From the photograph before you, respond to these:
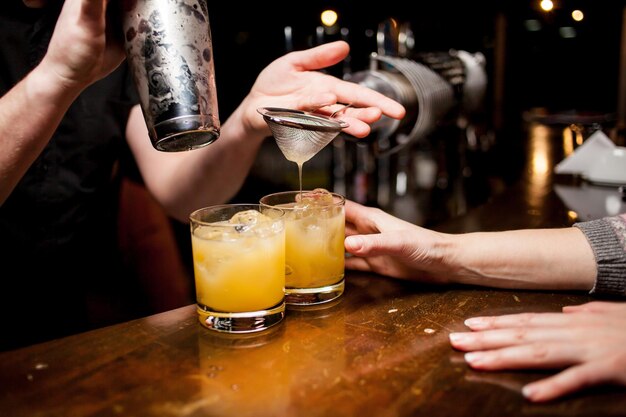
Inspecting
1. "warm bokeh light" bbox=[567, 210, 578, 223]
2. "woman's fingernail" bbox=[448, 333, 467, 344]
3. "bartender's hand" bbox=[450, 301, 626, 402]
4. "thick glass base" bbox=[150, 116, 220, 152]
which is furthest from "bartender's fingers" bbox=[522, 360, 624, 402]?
"warm bokeh light" bbox=[567, 210, 578, 223]

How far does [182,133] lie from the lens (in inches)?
47.9

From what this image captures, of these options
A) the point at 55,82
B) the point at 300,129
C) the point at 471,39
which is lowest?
the point at 300,129

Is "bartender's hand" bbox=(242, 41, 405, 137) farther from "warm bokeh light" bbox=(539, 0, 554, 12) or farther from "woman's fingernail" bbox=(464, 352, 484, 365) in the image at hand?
"warm bokeh light" bbox=(539, 0, 554, 12)

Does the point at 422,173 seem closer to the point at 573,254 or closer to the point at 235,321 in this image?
the point at 573,254

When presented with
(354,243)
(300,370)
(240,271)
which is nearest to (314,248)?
(354,243)

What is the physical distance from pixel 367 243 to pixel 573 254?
1.59ft

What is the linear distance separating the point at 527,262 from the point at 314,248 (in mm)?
497

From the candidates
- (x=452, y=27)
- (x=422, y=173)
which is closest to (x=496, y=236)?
(x=422, y=173)

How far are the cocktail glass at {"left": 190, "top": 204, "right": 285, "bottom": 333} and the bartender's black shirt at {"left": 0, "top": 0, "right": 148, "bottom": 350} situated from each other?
33.0 inches

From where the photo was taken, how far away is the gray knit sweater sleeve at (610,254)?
1.35 metres

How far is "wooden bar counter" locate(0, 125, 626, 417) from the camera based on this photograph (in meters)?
0.95

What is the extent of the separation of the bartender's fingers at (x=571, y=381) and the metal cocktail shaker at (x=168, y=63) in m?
0.77

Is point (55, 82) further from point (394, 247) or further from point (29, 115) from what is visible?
point (394, 247)

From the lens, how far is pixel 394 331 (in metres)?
1.20
